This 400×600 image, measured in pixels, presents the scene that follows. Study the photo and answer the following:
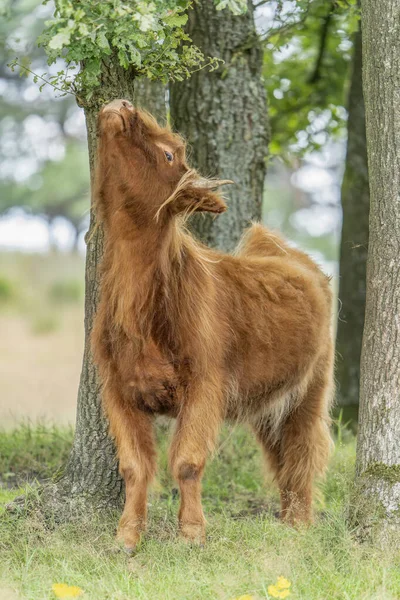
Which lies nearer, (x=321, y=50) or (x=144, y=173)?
(x=144, y=173)

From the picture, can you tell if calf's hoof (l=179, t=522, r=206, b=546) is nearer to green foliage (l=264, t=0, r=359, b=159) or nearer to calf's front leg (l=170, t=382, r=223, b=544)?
calf's front leg (l=170, t=382, r=223, b=544)

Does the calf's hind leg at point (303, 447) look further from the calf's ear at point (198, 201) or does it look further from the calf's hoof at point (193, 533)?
the calf's ear at point (198, 201)

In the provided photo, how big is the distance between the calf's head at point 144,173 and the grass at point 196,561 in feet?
4.82

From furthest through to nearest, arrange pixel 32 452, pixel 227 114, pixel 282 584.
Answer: pixel 227 114 → pixel 32 452 → pixel 282 584

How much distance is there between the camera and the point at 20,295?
19484mm

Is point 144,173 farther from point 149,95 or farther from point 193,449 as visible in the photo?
point 149,95

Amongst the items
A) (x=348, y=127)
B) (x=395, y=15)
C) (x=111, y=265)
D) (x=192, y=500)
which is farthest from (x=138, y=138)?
(x=348, y=127)

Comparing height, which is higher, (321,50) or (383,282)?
(321,50)

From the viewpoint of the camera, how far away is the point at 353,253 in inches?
362

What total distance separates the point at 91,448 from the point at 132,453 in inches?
25.7

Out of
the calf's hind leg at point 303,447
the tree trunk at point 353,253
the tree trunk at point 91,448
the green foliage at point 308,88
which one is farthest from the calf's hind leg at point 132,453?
the green foliage at point 308,88

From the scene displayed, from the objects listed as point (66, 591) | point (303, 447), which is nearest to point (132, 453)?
point (66, 591)

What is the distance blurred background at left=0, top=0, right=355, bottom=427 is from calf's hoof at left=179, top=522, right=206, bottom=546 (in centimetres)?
362

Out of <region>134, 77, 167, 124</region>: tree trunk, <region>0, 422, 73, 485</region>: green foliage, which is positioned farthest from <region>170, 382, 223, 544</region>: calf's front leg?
<region>134, 77, 167, 124</region>: tree trunk
